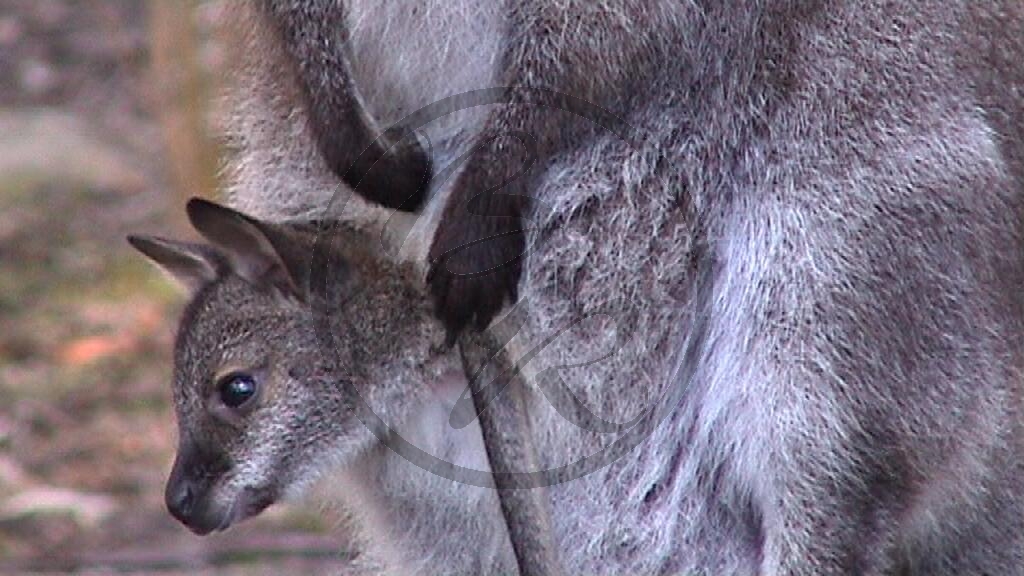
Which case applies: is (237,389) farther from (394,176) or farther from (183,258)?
(394,176)

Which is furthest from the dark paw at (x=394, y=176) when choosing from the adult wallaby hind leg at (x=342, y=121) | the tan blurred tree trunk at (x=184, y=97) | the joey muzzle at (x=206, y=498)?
the tan blurred tree trunk at (x=184, y=97)

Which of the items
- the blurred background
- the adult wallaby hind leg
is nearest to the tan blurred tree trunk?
the blurred background

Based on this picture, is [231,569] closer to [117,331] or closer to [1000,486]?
→ [117,331]

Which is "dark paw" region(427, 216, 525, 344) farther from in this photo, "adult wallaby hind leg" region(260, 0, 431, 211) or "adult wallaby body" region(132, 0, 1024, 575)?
"adult wallaby hind leg" region(260, 0, 431, 211)

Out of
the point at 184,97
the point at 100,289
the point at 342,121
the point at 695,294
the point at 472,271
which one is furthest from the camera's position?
the point at 100,289

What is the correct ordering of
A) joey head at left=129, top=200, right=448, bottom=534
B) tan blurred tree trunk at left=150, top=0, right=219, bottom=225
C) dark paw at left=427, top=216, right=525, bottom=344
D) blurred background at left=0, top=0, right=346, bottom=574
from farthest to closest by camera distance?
tan blurred tree trunk at left=150, top=0, right=219, bottom=225, blurred background at left=0, top=0, right=346, bottom=574, joey head at left=129, top=200, right=448, bottom=534, dark paw at left=427, top=216, right=525, bottom=344

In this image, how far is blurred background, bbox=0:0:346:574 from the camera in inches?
207

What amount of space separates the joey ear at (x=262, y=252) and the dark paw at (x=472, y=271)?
23 centimetres

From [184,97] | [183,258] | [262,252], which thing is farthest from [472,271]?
[184,97]

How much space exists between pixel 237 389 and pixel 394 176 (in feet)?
1.27

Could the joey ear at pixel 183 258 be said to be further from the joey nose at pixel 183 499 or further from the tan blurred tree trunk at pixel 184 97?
the tan blurred tree trunk at pixel 184 97

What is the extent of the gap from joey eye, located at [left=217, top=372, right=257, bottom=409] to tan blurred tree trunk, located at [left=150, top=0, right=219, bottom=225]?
3865 millimetres

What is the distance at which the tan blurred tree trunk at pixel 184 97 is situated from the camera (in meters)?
6.91

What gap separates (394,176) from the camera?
2.91 meters
